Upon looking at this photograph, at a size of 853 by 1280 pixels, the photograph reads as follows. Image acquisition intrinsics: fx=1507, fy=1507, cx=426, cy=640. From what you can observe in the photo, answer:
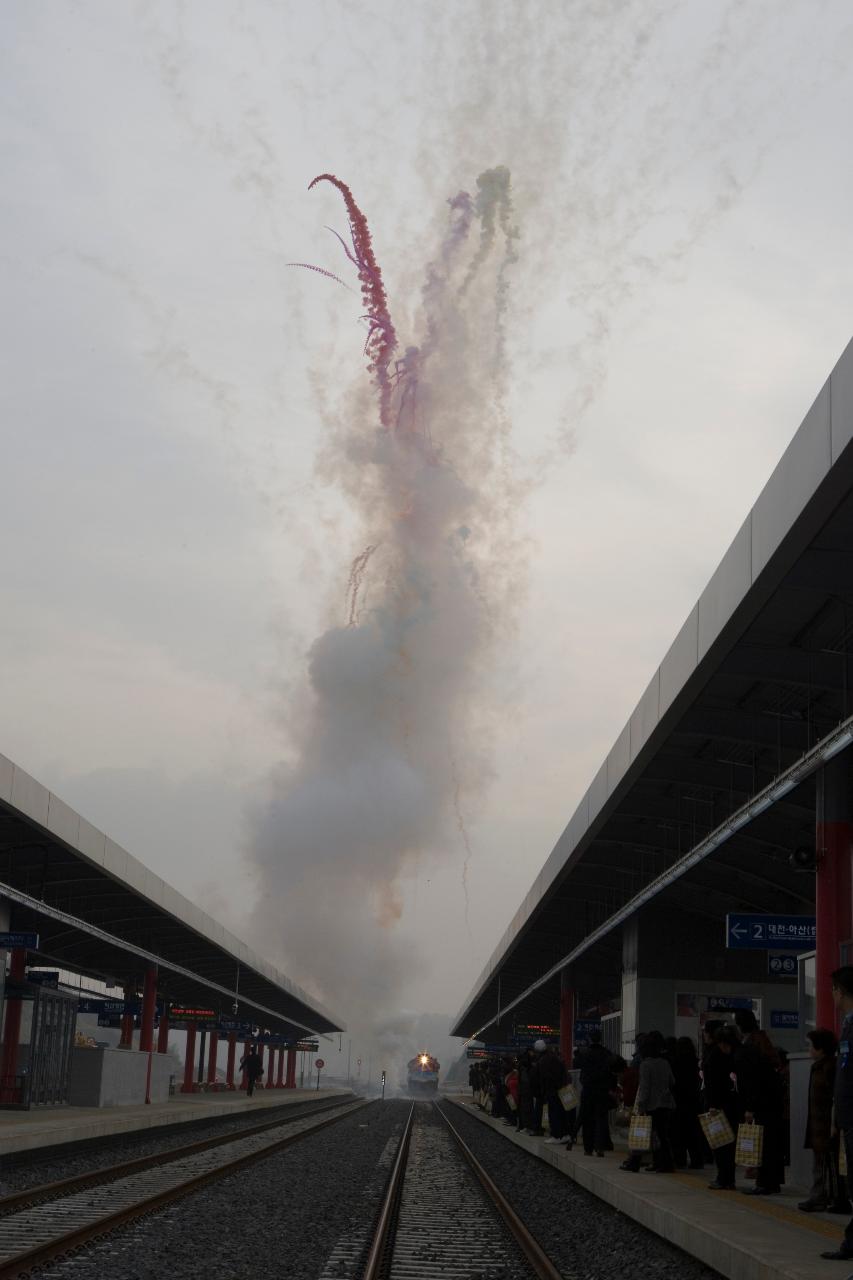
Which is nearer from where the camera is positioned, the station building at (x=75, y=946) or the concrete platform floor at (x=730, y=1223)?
the concrete platform floor at (x=730, y=1223)

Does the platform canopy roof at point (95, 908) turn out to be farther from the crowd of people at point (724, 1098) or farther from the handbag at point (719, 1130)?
the handbag at point (719, 1130)

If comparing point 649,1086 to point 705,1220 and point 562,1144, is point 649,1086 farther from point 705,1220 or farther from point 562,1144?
point 562,1144

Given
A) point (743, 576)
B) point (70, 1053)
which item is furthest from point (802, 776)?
point (70, 1053)

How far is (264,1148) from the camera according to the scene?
27438mm

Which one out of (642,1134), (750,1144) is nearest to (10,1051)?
(642,1134)

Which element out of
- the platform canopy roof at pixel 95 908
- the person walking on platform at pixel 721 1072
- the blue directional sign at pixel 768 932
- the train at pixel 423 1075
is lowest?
the train at pixel 423 1075

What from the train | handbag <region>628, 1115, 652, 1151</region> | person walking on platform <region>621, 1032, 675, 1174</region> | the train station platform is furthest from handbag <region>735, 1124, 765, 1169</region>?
the train

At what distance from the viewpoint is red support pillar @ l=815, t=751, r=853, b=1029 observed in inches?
683

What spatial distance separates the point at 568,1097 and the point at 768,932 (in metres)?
7.46

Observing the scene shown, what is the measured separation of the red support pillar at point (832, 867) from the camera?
17.4m

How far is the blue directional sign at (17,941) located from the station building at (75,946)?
0.02 meters

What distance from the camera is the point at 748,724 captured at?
65.4ft

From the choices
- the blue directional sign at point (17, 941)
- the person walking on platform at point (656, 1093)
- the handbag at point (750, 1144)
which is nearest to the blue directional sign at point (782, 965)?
the person walking on platform at point (656, 1093)

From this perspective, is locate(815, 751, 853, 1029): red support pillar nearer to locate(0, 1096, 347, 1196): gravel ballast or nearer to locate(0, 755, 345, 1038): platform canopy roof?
locate(0, 1096, 347, 1196): gravel ballast
